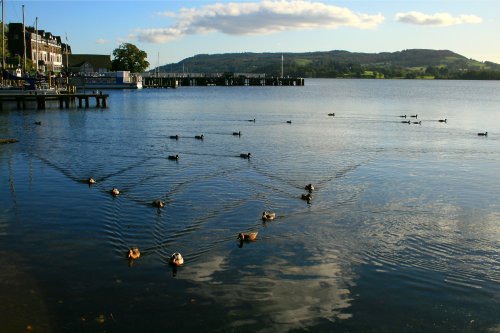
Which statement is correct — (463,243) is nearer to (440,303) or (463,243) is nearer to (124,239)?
(440,303)

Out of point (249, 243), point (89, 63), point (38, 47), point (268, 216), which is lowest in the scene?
point (249, 243)

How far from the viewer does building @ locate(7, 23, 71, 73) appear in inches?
5231

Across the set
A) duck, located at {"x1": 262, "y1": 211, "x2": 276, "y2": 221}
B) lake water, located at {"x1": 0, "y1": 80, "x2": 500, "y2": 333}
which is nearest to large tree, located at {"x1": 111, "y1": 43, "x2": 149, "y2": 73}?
lake water, located at {"x1": 0, "y1": 80, "x2": 500, "y2": 333}

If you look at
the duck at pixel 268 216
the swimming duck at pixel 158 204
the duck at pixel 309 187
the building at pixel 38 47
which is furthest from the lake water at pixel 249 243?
the building at pixel 38 47

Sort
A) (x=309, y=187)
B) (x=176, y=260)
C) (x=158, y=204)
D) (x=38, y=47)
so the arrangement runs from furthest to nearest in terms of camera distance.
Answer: (x=38, y=47)
(x=309, y=187)
(x=158, y=204)
(x=176, y=260)

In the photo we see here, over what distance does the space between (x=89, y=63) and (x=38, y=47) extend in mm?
47799

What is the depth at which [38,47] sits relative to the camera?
13800 centimetres

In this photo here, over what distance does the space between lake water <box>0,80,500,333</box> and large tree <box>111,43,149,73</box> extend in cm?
14811

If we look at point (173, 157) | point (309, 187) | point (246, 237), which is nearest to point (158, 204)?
point (246, 237)

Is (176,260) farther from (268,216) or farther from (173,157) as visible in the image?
(173,157)

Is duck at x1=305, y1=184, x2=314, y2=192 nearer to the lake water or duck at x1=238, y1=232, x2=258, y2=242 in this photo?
the lake water

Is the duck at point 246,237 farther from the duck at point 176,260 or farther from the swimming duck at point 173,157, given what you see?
the swimming duck at point 173,157

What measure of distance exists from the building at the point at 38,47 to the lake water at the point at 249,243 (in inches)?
3963

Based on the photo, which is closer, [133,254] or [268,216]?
[133,254]
